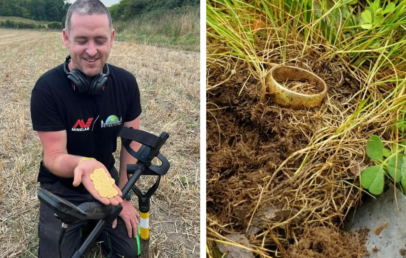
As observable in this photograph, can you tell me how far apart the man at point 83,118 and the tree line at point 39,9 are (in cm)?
25

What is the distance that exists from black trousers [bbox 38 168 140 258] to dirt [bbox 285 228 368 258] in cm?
55

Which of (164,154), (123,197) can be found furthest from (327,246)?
(164,154)

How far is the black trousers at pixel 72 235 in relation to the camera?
106 cm

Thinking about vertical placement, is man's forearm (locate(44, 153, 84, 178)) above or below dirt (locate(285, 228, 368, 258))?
above

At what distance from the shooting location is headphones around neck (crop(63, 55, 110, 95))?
89cm

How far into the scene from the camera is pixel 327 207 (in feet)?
2.95

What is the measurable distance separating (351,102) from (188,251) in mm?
686

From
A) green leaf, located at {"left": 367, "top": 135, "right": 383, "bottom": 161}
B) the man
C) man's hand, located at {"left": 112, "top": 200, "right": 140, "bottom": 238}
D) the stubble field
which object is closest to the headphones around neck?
the man

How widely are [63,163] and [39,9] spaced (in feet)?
3.31

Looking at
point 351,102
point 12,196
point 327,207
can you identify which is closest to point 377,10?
point 351,102

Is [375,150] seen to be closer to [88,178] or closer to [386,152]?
[386,152]

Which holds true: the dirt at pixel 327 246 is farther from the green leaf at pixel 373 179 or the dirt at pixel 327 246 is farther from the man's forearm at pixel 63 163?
the man's forearm at pixel 63 163

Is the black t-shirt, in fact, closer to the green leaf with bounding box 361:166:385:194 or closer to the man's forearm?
the man's forearm

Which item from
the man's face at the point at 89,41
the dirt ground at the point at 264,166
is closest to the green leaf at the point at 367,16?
the dirt ground at the point at 264,166
